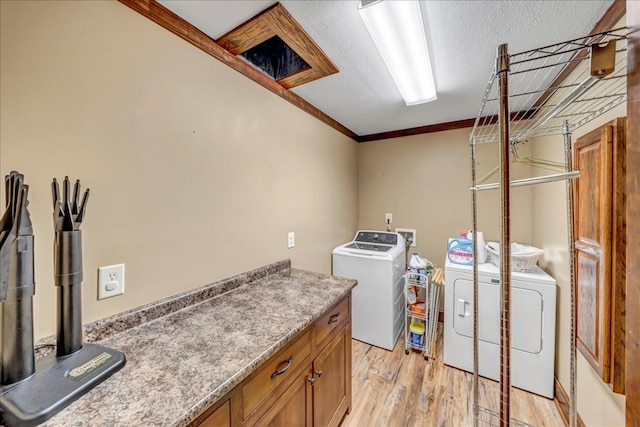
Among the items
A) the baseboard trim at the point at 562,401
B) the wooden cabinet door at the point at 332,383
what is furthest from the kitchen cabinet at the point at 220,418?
the baseboard trim at the point at 562,401

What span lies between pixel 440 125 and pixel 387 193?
945mm

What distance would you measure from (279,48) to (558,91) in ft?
6.70

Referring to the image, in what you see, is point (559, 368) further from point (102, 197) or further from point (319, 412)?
point (102, 197)

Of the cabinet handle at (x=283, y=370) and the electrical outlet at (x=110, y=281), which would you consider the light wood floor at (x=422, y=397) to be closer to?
the cabinet handle at (x=283, y=370)

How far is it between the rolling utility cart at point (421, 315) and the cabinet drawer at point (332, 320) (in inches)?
39.2

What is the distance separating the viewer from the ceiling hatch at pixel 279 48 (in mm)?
1189

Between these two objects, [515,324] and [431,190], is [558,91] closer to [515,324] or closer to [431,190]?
[431,190]

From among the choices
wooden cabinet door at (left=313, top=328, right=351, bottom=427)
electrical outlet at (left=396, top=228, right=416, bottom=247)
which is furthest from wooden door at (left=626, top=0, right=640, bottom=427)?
electrical outlet at (left=396, top=228, right=416, bottom=247)

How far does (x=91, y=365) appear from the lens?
2.36ft

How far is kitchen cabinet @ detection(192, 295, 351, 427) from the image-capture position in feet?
2.74

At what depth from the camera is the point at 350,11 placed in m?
1.13

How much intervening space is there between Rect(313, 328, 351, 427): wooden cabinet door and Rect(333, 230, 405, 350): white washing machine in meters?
0.82

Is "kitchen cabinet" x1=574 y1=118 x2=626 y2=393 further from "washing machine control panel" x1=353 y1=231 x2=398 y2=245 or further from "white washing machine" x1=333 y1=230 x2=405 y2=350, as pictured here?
"washing machine control panel" x1=353 y1=231 x2=398 y2=245

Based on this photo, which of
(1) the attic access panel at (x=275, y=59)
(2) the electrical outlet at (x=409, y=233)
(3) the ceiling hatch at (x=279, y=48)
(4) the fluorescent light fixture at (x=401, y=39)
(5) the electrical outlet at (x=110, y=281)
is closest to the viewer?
(5) the electrical outlet at (x=110, y=281)
